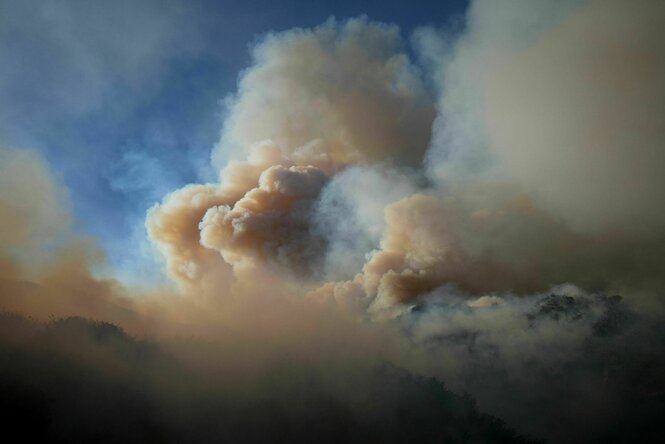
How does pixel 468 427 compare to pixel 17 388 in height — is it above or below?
above

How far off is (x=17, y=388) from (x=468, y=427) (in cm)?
8791

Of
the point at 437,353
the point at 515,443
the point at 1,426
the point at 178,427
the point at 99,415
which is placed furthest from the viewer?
the point at 437,353

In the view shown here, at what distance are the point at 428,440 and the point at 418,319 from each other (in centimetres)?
12022

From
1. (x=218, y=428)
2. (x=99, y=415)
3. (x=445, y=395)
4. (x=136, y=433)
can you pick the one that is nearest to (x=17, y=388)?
(x=99, y=415)

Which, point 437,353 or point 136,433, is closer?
point 136,433

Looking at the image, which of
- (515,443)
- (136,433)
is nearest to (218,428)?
(136,433)

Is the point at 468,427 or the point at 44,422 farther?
the point at 468,427

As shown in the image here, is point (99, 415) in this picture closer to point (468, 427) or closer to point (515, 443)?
point (468, 427)

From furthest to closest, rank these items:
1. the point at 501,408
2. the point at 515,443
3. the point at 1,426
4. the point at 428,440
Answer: the point at 501,408
the point at 515,443
the point at 428,440
the point at 1,426

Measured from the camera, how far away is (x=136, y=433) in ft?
168

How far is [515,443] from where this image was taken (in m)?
128

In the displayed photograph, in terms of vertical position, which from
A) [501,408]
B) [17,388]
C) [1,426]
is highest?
[501,408]

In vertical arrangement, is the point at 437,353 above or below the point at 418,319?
below

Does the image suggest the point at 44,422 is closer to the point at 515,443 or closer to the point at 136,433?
the point at 136,433
